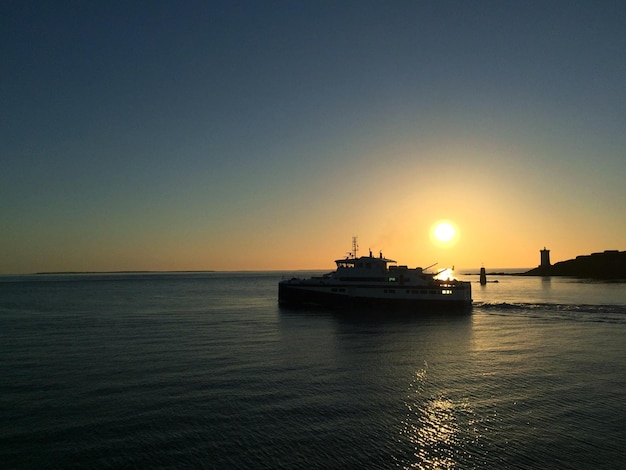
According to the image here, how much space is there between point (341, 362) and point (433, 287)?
43507 mm

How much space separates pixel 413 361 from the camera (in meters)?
31.2

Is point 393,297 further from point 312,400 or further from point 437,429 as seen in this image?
point 437,429

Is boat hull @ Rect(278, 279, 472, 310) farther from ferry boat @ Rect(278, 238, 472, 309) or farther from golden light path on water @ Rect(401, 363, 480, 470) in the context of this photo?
golden light path on water @ Rect(401, 363, 480, 470)

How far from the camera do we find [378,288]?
71.4 meters

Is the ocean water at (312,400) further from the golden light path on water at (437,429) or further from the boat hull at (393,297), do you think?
the boat hull at (393,297)

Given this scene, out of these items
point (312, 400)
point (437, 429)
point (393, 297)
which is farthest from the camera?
point (393, 297)

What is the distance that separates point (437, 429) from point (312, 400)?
611 centimetres

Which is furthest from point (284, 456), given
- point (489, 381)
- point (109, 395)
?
point (489, 381)

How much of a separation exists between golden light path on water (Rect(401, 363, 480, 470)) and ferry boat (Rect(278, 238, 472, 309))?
48.1 metres

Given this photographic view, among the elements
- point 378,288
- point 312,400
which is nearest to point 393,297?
point 378,288

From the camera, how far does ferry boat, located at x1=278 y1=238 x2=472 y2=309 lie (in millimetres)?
70500

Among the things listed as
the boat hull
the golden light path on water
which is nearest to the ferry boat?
the boat hull

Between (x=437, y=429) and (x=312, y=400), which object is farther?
(x=312, y=400)

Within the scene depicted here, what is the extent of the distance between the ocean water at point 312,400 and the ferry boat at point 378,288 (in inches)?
1041
